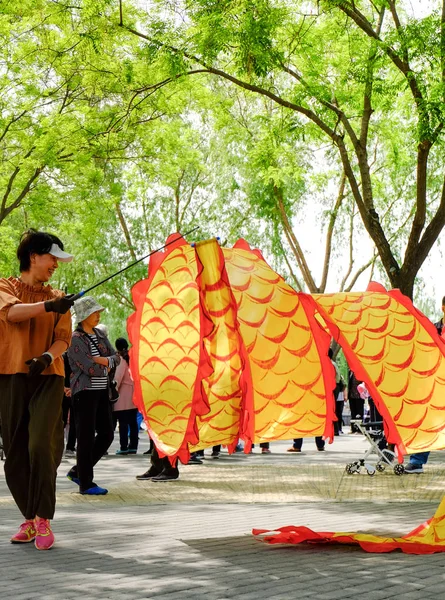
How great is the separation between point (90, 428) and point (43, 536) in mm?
3329

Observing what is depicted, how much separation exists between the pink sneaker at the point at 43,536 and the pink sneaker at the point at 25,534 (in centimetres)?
20

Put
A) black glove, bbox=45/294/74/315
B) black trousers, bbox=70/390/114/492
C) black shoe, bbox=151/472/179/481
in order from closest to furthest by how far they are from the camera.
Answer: black glove, bbox=45/294/74/315, black trousers, bbox=70/390/114/492, black shoe, bbox=151/472/179/481

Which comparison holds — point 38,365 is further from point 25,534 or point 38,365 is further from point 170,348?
point 170,348

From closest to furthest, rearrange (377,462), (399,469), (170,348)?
(170,348)
(399,469)
(377,462)

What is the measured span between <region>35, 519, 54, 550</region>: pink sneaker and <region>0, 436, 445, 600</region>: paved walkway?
8cm

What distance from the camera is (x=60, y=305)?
5969 mm

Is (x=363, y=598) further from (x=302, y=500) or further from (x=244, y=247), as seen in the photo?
(x=302, y=500)

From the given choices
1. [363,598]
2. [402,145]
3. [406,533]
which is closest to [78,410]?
[406,533]

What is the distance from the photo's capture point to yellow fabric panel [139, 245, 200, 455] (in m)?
7.23

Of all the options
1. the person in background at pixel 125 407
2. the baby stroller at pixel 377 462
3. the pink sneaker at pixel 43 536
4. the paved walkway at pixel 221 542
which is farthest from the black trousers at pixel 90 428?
the person in background at pixel 125 407

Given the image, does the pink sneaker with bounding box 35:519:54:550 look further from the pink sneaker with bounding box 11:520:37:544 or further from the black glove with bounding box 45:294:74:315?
the black glove with bounding box 45:294:74:315

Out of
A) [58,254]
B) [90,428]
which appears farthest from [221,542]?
[90,428]

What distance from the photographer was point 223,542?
21.0 ft

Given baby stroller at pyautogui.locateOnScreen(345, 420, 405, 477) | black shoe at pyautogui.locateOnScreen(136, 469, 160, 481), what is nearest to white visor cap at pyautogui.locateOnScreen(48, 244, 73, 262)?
black shoe at pyautogui.locateOnScreen(136, 469, 160, 481)
